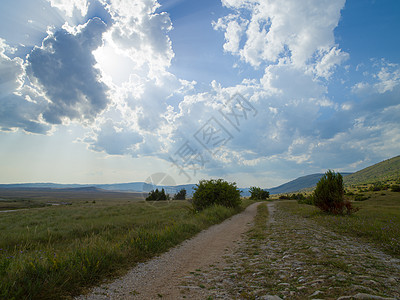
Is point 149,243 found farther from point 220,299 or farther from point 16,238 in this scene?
point 16,238

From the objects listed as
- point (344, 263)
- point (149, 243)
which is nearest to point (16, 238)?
point (149, 243)

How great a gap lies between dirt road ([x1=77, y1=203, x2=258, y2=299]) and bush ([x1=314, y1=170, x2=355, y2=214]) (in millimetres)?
12726

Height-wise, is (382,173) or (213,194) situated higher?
(382,173)

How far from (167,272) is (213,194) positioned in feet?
62.2

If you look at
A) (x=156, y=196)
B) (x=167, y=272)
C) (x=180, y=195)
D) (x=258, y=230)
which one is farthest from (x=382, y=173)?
(x=167, y=272)

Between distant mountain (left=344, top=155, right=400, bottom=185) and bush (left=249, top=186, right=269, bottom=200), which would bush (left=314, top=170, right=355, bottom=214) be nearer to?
bush (left=249, top=186, right=269, bottom=200)

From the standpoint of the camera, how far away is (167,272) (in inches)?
228

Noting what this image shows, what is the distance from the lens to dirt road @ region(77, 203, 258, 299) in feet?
14.3

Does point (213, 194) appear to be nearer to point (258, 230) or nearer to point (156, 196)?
point (258, 230)

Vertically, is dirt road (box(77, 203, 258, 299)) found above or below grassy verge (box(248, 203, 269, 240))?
above

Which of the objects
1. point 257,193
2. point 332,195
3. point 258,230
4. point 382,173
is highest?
point 382,173

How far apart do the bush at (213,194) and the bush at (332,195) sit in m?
9.91

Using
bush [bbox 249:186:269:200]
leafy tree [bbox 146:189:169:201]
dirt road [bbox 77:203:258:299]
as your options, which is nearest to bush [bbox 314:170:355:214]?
dirt road [bbox 77:203:258:299]

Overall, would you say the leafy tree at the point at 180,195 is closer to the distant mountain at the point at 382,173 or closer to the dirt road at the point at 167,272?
the dirt road at the point at 167,272
